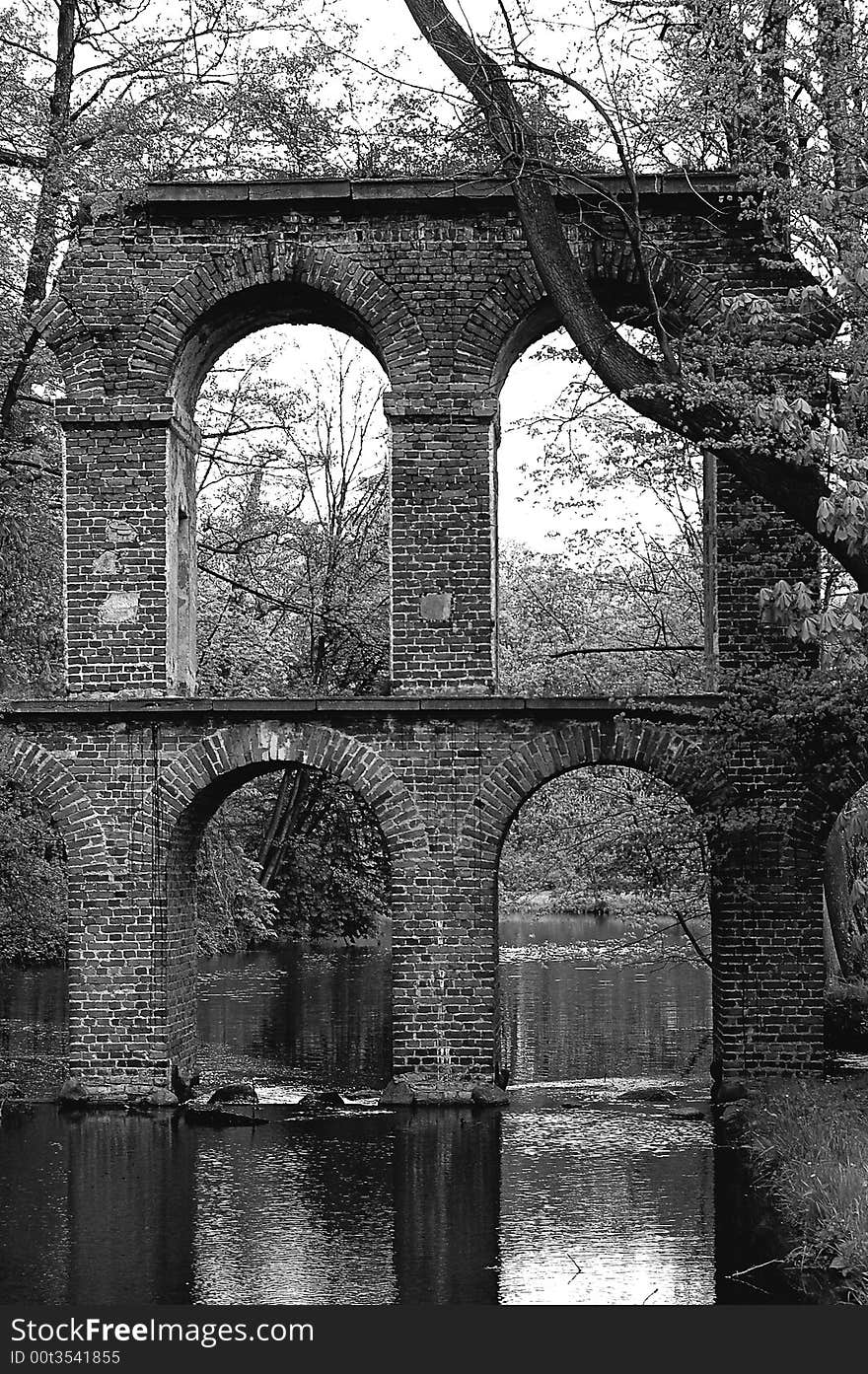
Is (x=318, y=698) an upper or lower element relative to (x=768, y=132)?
lower

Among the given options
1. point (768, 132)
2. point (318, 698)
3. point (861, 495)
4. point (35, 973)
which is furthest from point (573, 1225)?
point (35, 973)

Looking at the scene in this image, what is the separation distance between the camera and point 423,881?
1545cm

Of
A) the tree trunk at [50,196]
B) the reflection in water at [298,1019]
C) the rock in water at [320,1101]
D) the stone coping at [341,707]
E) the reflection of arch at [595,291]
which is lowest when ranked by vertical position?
the rock in water at [320,1101]

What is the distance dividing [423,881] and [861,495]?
6.43 meters

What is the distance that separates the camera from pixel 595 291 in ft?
53.1

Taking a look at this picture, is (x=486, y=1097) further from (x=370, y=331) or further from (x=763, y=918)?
(x=370, y=331)

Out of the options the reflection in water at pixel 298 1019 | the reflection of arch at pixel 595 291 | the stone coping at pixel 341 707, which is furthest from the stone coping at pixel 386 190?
the reflection in water at pixel 298 1019

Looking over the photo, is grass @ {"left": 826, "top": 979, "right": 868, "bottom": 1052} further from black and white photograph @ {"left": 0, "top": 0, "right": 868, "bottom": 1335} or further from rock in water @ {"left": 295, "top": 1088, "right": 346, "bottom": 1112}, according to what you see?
rock in water @ {"left": 295, "top": 1088, "right": 346, "bottom": 1112}

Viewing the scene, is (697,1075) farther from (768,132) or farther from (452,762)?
(768,132)

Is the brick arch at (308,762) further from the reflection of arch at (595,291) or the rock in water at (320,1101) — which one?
the reflection of arch at (595,291)

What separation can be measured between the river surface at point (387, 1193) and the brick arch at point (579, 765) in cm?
202

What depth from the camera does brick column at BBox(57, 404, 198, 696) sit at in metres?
15.8

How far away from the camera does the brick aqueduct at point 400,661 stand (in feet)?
50.1

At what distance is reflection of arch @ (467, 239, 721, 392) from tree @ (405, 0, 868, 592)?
897 mm
